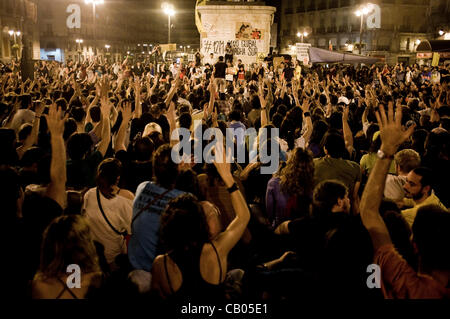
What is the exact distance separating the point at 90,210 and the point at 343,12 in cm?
6591

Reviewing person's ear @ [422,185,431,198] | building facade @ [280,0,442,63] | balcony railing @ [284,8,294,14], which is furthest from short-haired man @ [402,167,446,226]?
balcony railing @ [284,8,294,14]

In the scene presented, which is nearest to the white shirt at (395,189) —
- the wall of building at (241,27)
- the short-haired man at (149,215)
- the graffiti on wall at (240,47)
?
the short-haired man at (149,215)

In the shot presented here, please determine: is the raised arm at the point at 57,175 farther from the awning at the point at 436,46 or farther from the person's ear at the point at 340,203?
the awning at the point at 436,46

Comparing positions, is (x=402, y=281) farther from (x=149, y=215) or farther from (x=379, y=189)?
(x=149, y=215)

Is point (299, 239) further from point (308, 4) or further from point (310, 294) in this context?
point (308, 4)

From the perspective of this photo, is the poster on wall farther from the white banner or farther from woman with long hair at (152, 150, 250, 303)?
woman with long hair at (152, 150, 250, 303)

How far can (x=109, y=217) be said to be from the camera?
3746mm

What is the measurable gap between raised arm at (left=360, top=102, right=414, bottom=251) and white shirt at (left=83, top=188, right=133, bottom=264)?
203 centimetres

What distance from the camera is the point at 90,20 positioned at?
83125 millimetres

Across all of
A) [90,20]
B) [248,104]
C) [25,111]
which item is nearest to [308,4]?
[90,20]

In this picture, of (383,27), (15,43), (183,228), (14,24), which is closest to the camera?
(183,228)

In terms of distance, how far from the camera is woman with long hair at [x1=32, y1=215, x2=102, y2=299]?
2500mm

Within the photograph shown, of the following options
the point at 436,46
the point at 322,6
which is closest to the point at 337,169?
the point at 436,46

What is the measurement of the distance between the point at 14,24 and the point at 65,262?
6086 cm
